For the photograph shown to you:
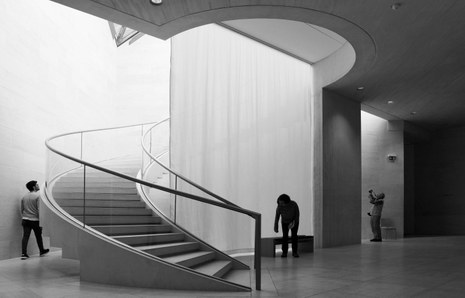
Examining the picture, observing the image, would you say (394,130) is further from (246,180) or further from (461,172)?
(246,180)

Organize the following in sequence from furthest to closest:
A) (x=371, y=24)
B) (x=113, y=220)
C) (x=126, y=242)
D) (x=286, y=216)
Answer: (x=286, y=216), (x=371, y=24), (x=113, y=220), (x=126, y=242)

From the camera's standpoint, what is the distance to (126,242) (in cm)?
629

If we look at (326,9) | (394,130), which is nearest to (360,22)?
(326,9)

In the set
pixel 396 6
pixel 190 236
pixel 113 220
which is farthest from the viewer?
pixel 190 236

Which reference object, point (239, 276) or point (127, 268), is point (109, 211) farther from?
point (239, 276)

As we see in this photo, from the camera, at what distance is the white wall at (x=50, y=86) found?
9258 millimetres

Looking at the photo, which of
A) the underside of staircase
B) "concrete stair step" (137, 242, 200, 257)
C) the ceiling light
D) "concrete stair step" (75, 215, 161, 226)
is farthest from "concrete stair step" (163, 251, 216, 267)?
the ceiling light

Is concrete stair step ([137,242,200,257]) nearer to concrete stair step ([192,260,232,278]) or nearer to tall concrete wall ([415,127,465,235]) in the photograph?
concrete stair step ([192,260,232,278])

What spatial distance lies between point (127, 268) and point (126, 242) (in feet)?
1.22

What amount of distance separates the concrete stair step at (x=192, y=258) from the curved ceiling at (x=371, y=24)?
3.92 m

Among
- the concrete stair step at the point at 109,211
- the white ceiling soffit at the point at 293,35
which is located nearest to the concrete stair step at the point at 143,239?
the concrete stair step at the point at 109,211

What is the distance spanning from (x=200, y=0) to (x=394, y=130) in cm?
1265

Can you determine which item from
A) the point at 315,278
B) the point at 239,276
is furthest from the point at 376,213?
the point at 239,276

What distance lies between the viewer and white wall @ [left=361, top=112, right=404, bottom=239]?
1723 centimetres
